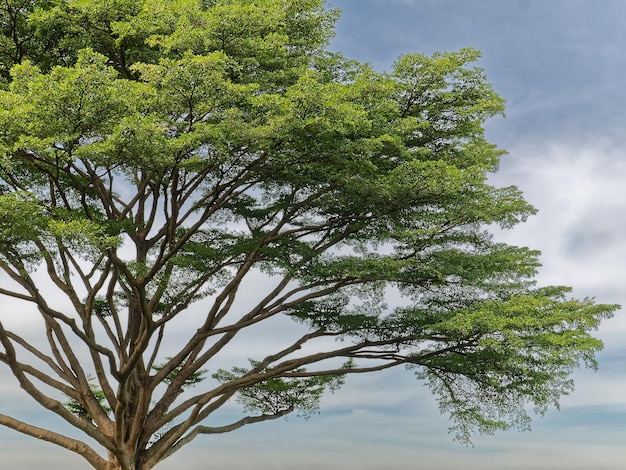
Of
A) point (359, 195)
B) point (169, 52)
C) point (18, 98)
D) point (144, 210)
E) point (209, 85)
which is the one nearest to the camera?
point (18, 98)

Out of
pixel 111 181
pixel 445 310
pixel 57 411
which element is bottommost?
pixel 57 411

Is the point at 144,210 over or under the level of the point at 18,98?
over

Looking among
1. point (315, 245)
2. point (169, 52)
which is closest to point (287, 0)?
point (169, 52)

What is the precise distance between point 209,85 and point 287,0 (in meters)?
3.35

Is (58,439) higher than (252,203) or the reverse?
the reverse

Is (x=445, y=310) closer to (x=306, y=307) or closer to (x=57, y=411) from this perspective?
(x=306, y=307)

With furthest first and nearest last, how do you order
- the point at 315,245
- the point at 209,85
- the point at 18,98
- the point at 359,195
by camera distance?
the point at 315,245 < the point at 359,195 < the point at 209,85 < the point at 18,98

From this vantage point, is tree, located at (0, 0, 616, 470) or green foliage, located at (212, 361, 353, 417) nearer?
tree, located at (0, 0, 616, 470)

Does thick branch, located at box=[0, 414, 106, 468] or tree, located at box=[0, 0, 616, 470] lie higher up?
tree, located at box=[0, 0, 616, 470]

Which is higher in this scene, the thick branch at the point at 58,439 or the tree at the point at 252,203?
the tree at the point at 252,203

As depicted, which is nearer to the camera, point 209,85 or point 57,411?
point 209,85

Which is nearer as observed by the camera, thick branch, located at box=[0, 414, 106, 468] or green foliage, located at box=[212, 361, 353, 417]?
thick branch, located at box=[0, 414, 106, 468]

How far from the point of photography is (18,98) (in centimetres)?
816

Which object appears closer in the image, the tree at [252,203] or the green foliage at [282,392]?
the tree at [252,203]
